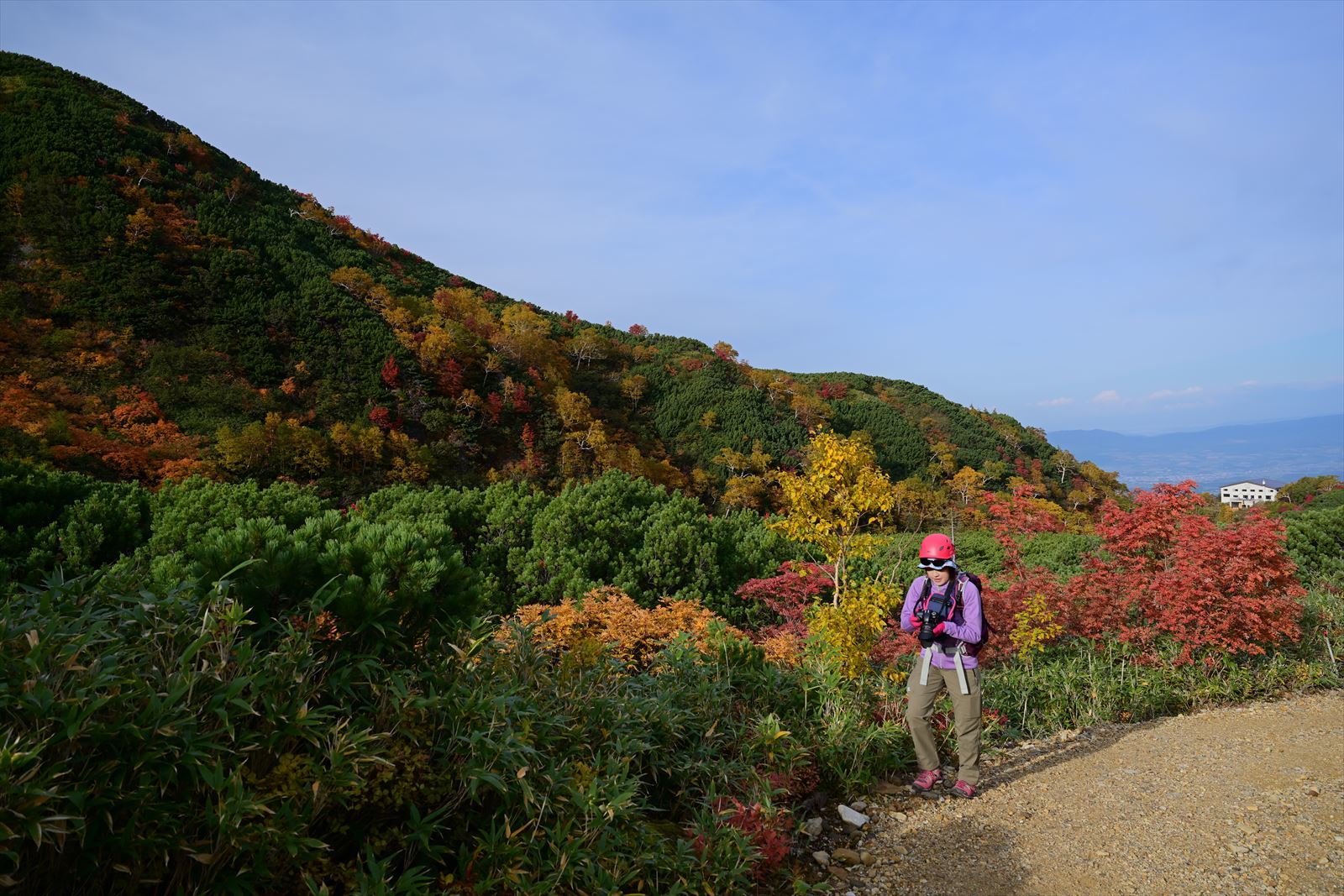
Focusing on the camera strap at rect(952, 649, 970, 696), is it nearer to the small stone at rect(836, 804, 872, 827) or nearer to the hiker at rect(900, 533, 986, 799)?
the hiker at rect(900, 533, 986, 799)

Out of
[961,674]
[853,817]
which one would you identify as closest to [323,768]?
[853,817]

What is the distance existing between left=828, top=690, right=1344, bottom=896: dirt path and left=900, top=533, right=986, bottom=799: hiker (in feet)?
0.60

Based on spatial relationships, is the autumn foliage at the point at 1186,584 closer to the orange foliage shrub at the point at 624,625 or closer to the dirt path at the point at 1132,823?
the dirt path at the point at 1132,823

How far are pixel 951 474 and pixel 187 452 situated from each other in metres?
30.1

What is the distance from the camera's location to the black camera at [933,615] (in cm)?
369

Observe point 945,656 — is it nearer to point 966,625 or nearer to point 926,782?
point 966,625

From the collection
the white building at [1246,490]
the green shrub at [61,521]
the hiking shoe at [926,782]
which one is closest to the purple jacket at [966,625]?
the hiking shoe at [926,782]

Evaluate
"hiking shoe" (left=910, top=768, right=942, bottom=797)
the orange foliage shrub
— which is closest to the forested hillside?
the orange foliage shrub

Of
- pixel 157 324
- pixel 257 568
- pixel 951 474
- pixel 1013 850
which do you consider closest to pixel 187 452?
pixel 157 324

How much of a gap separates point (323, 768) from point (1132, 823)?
363 cm

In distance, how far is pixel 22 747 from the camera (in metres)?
1.41

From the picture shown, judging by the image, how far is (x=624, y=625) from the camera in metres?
4.82

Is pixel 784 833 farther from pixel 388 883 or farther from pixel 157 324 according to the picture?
pixel 157 324

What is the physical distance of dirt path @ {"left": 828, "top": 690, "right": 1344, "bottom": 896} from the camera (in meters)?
2.86
